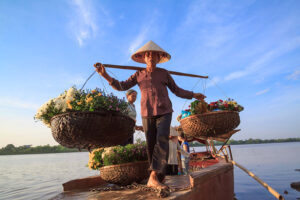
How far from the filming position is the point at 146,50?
122 inches

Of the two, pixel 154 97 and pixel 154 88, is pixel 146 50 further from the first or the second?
pixel 154 97

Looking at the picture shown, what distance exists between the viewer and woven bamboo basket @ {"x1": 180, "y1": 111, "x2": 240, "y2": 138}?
3.71 m

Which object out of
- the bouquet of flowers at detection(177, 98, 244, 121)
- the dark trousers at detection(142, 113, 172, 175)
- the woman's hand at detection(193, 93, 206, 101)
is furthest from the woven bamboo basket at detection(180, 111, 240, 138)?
the dark trousers at detection(142, 113, 172, 175)

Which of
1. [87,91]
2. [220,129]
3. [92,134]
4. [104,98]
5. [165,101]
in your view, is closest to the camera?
[92,134]

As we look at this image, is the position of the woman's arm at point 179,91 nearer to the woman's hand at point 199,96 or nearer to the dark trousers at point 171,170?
the woman's hand at point 199,96

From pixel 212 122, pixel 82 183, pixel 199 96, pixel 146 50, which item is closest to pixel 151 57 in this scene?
pixel 146 50

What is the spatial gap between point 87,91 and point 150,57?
1117 mm

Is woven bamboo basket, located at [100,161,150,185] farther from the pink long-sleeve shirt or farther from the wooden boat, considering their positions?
the pink long-sleeve shirt

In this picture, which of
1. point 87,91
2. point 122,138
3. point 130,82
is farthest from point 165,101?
point 87,91

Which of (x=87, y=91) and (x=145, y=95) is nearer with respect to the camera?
(x=87, y=91)

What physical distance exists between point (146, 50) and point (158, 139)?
1.28 metres

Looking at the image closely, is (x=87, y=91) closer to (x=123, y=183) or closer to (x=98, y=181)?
(x=123, y=183)

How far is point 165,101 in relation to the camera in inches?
122

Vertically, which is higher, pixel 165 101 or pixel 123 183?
pixel 165 101
